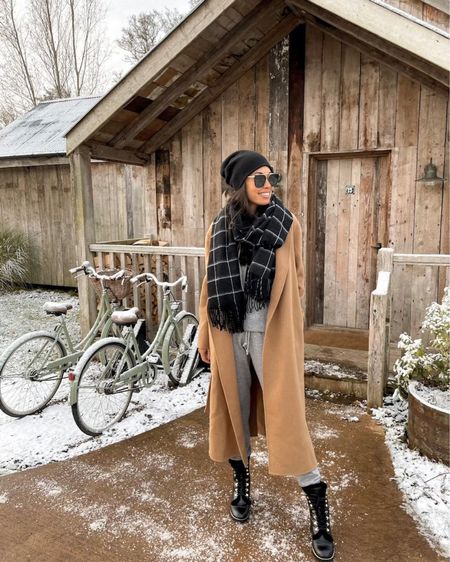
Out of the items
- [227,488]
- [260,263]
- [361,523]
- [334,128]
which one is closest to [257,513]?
[227,488]

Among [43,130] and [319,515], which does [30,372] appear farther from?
[43,130]

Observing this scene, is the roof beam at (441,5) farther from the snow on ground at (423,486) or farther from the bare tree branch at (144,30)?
the bare tree branch at (144,30)

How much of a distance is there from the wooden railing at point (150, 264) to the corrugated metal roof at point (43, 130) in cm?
423

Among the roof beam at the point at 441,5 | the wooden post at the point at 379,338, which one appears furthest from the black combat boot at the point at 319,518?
the roof beam at the point at 441,5

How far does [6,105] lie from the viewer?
1656 cm

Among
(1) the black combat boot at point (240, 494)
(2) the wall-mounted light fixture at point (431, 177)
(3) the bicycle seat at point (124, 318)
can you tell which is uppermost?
(2) the wall-mounted light fixture at point (431, 177)

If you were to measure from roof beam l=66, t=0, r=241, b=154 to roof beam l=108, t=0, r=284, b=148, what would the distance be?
0.63 meters

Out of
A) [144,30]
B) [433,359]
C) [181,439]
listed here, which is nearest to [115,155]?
[181,439]

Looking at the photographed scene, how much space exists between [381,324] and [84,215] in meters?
3.21

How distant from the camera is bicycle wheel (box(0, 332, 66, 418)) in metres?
3.55

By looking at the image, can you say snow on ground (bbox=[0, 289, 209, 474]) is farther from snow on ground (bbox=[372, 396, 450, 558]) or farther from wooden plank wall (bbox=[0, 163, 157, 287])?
wooden plank wall (bbox=[0, 163, 157, 287])

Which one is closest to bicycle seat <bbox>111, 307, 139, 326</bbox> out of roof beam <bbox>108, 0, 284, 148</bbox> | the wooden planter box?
the wooden planter box

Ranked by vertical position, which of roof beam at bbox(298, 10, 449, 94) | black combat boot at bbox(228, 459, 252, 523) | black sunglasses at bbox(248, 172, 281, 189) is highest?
roof beam at bbox(298, 10, 449, 94)

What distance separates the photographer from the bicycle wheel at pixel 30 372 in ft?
11.6
